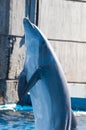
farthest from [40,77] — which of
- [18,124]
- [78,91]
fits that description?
[78,91]

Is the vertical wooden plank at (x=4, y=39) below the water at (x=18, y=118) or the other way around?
the other way around

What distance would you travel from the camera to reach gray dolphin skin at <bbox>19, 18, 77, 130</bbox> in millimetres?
3084

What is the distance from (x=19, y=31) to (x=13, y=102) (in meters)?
1.67

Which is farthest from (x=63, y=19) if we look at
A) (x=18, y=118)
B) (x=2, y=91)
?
(x=18, y=118)

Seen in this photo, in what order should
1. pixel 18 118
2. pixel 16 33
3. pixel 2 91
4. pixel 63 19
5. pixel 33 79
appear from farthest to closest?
pixel 63 19 → pixel 16 33 → pixel 2 91 → pixel 18 118 → pixel 33 79

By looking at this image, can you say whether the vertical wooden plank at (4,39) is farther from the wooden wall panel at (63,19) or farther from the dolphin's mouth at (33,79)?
the dolphin's mouth at (33,79)

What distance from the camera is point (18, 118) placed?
829 cm

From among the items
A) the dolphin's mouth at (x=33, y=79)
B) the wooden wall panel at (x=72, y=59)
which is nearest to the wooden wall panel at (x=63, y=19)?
the wooden wall panel at (x=72, y=59)

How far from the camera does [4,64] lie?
32.9 ft

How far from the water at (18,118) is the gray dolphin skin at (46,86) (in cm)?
419

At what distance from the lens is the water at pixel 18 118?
757 centimetres

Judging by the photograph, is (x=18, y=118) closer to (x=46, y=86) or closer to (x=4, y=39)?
(x=4, y=39)

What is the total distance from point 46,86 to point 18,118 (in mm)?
5204

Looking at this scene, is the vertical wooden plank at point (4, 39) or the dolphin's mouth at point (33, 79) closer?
the dolphin's mouth at point (33, 79)
